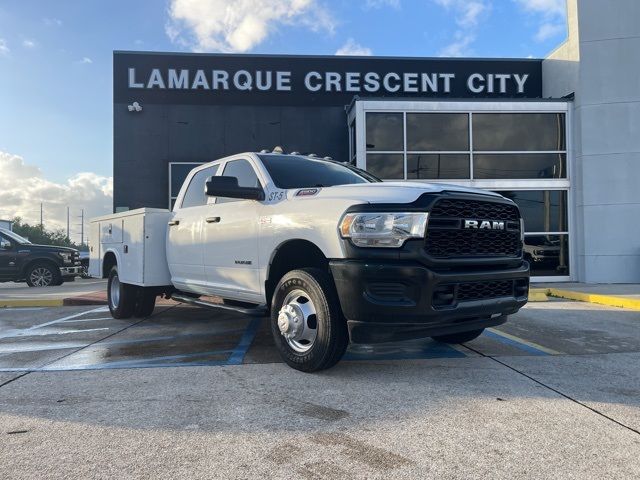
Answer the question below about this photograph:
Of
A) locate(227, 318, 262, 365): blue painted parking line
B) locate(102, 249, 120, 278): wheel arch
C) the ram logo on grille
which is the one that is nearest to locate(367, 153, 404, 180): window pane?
locate(227, 318, 262, 365): blue painted parking line

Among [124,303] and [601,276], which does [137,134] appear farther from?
[601,276]

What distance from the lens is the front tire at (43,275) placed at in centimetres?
1473

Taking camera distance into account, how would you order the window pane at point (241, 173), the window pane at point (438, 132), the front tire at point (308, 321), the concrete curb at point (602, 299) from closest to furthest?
the front tire at point (308, 321) → the window pane at point (241, 173) → the concrete curb at point (602, 299) → the window pane at point (438, 132)

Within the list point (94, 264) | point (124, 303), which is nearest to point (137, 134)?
point (94, 264)

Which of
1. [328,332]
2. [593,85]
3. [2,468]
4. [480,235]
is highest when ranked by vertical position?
[593,85]

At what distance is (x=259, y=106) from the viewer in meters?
15.6

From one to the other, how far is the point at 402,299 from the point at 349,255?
1.67 ft

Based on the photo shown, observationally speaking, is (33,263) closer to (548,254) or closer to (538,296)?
(538,296)

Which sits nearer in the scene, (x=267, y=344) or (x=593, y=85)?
(x=267, y=344)

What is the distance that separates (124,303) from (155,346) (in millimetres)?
2053

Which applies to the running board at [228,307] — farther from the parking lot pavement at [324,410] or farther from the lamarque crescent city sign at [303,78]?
the lamarque crescent city sign at [303,78]

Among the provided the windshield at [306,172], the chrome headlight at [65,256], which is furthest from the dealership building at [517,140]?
the windshield at [306,172]

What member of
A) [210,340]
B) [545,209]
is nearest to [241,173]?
[210,340]

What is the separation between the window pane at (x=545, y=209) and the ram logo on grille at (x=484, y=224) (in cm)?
1012
